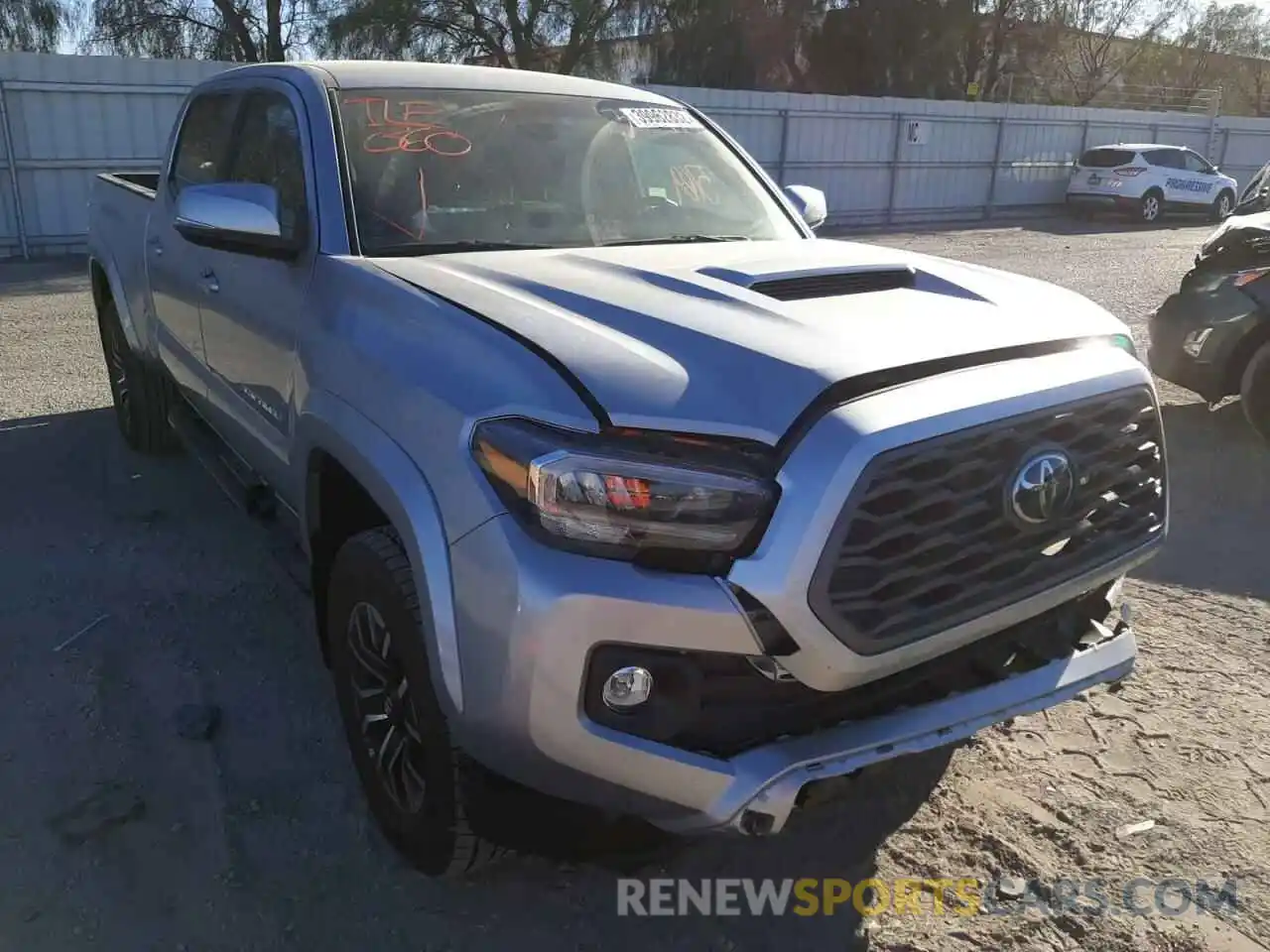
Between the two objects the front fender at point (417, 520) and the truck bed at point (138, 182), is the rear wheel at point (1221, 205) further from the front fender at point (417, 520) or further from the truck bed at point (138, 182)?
the front fender at point (417, 520)

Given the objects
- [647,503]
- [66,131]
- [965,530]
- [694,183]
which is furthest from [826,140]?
[647,503]

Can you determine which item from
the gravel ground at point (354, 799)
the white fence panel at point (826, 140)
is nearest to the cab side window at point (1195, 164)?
the white fence panel at point (826, 140)

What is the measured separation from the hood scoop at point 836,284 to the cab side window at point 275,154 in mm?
1354

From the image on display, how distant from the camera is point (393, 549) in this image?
2.37 m

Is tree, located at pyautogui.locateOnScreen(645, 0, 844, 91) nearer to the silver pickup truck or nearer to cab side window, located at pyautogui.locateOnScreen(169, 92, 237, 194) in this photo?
cab side window, located at pyautogui.locateOnScreen(169, 92, 237, 194)

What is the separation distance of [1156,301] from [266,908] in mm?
10870

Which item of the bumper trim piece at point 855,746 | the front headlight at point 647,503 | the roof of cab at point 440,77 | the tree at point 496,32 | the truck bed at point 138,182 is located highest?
the tree at point 496,32

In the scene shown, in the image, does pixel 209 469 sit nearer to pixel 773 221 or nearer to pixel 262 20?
pixel 773 221

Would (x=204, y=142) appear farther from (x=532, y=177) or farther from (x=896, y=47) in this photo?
(x=896, y=47)

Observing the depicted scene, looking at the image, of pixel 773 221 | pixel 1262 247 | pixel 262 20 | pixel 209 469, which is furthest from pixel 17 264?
pixel 262 20

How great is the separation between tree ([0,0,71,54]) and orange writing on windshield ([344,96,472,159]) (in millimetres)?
28471

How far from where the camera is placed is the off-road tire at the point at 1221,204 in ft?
71.6

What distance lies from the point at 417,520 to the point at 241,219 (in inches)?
51.2

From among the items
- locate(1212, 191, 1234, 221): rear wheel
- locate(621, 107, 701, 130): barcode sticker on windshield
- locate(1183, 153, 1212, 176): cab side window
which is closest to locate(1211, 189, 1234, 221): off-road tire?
locate(1212, 191, 1234, 221): rear wheel
